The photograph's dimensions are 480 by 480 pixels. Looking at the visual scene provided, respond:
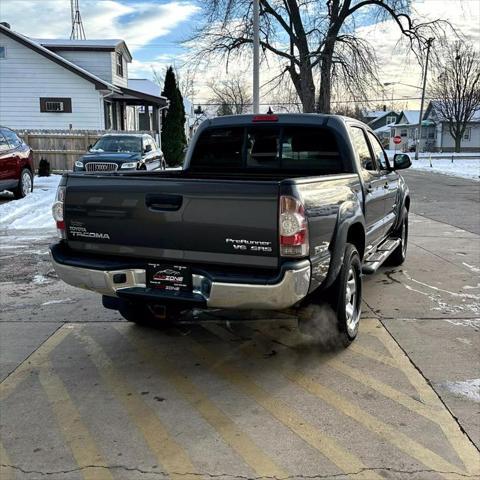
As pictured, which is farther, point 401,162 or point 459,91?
point 459,91

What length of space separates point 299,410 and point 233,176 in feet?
8.36

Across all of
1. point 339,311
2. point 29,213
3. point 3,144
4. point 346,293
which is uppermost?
point 3,144

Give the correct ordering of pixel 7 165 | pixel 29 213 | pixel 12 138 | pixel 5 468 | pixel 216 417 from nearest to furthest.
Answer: pixel 5 468 → pixel 216 417 → pixel 29 213 → pixel 7 165 → pixel 12 138

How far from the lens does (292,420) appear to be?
135 inches

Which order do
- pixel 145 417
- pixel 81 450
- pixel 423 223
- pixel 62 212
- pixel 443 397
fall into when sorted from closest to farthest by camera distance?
pixel 81 450 < pixel 145 417 < pixel 443 397 < pixel 62 212 < pixel 423 223

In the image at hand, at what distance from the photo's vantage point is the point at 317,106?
2875 cm

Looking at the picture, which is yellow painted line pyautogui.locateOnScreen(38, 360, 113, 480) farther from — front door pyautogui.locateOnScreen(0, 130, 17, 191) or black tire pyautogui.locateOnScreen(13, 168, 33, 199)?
black tire pyautogui.locateOnScreen(13, 168, 33, 199)

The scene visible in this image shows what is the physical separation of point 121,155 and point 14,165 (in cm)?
370

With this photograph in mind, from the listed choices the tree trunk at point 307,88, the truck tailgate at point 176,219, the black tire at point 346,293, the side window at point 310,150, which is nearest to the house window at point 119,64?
the tree trunk at point 307,88

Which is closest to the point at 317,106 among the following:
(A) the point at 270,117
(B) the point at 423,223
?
(B) the point at 423,223

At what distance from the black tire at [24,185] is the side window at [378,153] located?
9714 mm

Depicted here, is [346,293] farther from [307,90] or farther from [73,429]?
[307,90]

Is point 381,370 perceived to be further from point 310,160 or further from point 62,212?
point 62,212

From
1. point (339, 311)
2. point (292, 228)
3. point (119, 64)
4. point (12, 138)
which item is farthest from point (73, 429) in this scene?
point (119, 64)
